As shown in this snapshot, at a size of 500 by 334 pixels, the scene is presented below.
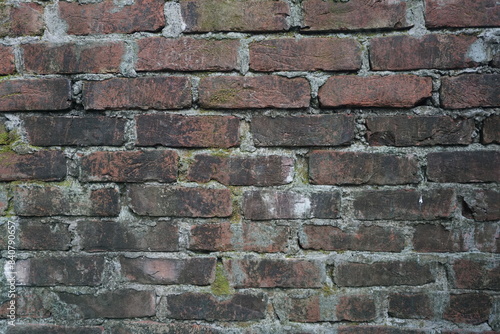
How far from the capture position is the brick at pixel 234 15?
0.96 meters

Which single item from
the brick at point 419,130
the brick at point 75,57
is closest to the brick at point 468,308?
the brick at point 419,130

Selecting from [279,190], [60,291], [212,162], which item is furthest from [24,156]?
[279,190]

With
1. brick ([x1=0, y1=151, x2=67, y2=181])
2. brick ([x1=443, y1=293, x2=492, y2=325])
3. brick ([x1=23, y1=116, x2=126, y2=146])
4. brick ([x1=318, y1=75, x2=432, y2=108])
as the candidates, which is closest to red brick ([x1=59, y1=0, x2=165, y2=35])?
brick ([x1=23, y1=116, x2=126, y2=146])

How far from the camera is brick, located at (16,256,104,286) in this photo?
3.34 feet

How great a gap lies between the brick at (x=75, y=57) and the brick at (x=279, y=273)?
634 millimetres

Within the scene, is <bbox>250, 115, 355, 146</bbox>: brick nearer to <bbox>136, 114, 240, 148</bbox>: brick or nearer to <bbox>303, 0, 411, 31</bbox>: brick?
<bbox>136, 114, 240, 148</bbox>: brick

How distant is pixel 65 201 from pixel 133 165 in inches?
8.5

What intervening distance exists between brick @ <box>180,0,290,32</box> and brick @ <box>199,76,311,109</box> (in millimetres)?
133

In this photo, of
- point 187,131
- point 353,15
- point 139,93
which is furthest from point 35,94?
point 353,15

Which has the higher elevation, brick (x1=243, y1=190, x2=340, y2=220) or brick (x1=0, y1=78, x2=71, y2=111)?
brick (x1=0, y1=78, x2=71, y2=111)

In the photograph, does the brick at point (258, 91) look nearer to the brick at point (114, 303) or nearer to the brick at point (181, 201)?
the brick at point (181, 201)

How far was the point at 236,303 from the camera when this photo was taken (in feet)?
3.31

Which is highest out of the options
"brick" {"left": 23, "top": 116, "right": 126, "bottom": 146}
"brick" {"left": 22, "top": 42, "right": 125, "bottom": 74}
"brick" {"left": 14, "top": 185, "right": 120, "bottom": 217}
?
"brick" {"left": 22, "top": 42, "right": 125, "bottom": 74}

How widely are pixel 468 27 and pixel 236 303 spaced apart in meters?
0.95
